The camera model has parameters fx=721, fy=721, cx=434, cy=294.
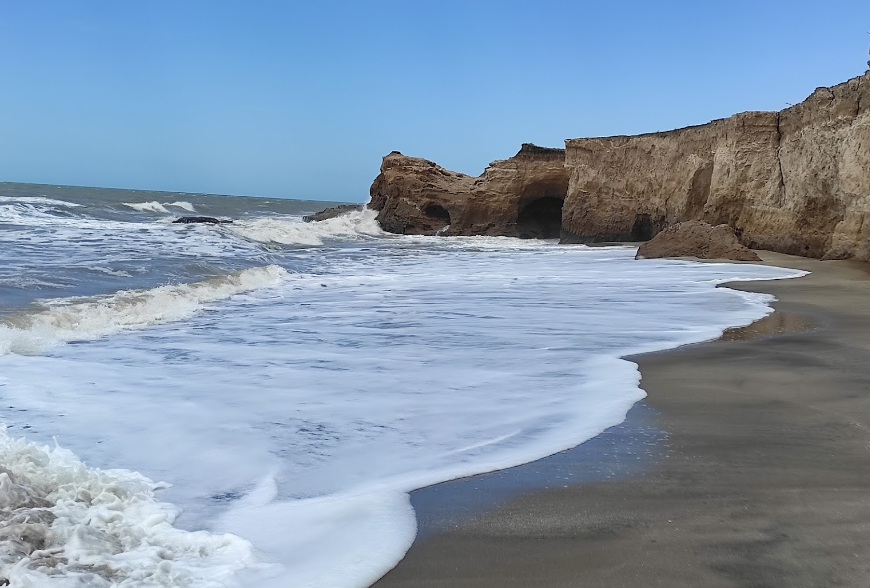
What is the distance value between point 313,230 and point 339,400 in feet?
64.7

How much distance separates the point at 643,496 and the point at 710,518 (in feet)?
0.73

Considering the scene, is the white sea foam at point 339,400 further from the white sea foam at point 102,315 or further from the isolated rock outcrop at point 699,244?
the isolated rock outcrop at point 699,244

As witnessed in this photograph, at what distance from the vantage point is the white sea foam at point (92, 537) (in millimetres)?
1688

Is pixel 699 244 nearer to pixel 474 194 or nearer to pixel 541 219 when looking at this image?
pixel 474 194

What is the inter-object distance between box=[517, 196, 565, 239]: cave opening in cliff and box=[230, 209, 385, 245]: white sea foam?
16.5 ft

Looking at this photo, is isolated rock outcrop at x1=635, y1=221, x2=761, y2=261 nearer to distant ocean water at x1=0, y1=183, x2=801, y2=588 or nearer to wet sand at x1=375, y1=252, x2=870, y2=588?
distant ocean water at x1=0, y1=183, x2=801, y2=588

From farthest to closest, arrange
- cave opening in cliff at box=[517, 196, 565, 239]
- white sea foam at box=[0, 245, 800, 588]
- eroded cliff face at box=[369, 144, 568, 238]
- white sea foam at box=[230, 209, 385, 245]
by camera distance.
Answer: cave opening in cliff at box=[517, 196, 565, 239], eroded cliff face at box=[369, 144, 568, 238], white sea foam at box=[230, 209, 385, 245], white sea foam at box=[0, 245, 800, 588]

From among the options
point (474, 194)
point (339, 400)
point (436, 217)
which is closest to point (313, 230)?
point (436, 217)

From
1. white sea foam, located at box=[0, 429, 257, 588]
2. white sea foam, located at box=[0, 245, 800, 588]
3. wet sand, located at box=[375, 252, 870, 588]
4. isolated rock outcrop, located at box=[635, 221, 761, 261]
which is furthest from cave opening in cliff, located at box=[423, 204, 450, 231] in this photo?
white sea foam, located at box=[0, 429, 257, 588]

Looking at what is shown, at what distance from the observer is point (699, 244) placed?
41.0ft

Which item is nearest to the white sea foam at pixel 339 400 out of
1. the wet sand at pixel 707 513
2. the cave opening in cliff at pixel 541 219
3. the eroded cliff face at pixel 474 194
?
the wet sand at pixel 707 513

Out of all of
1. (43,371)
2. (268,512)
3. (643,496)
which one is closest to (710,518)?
(643,496)

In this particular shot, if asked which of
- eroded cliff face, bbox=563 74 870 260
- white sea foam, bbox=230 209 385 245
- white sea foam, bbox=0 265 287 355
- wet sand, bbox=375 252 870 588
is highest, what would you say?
eroded cliff face, bbox=563 74 870 260

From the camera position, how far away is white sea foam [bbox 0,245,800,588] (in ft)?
7.08
